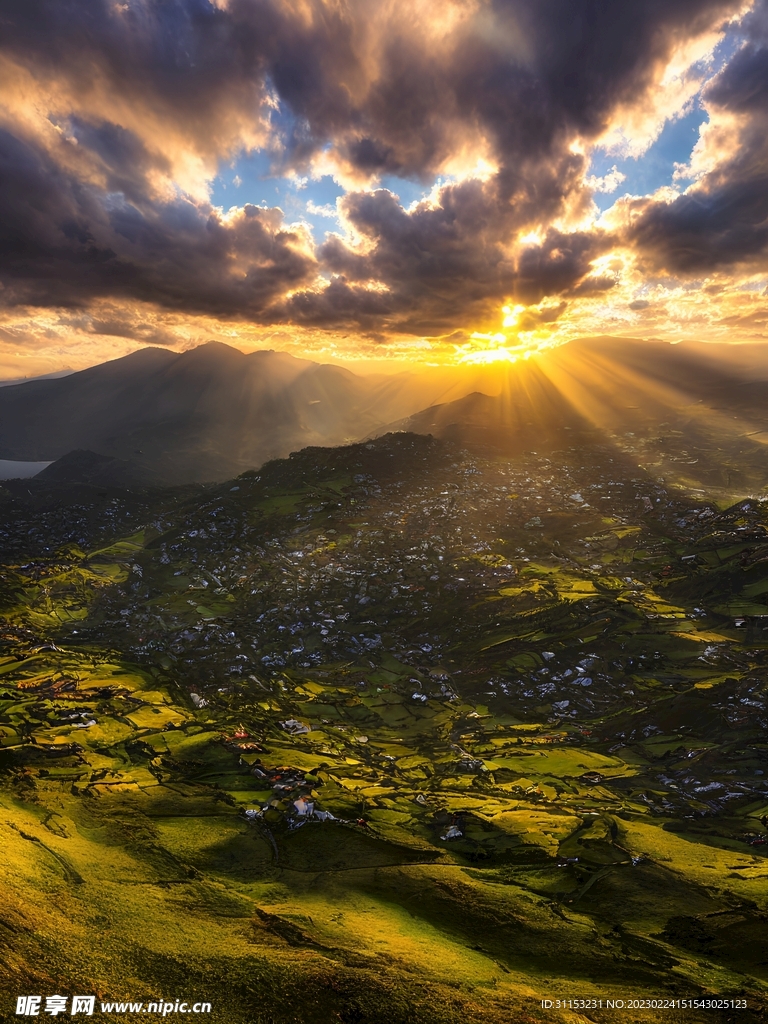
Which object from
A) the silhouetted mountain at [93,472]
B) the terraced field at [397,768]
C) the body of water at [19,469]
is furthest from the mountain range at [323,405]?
the terraced field at [397,768]

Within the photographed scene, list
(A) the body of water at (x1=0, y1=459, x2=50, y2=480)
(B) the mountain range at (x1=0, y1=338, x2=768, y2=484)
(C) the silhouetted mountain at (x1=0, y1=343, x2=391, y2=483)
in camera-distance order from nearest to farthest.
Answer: (B) the mountain range at (x1=0, y1=338, x2=768, y2=484) < (A) the body of water at (x1=0, y1=459, x2=50, y2=480) < (C) the silhouetted mountain at (x1=0, y1=343, x2=391, y2=483)

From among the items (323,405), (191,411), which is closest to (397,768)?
(191,411)

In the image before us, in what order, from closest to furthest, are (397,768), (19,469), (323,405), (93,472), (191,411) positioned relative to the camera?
1. (397,768)
2. (93,472)
3. (19,469)
4. (191,411)
5. (323,405)

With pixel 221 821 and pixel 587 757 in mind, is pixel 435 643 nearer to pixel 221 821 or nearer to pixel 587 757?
pixel 587 757

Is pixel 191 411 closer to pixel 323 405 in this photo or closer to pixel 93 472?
pixel 323 405

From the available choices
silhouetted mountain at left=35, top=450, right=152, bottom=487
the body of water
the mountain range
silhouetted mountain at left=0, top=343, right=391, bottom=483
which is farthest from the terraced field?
the body of water

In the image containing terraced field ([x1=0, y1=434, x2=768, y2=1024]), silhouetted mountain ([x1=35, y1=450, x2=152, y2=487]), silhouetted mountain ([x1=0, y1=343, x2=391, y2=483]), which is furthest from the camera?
silhouetted mountain ([x1=0, y1=343, x2=391, y2=483])

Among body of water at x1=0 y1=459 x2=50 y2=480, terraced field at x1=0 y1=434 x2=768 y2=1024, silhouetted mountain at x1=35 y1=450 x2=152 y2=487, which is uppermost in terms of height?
body of water at x1=0 y1=459 x2=50 y2=480

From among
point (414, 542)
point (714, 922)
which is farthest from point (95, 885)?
point (414, 542)

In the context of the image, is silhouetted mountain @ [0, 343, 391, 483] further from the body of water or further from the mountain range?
the body of water
